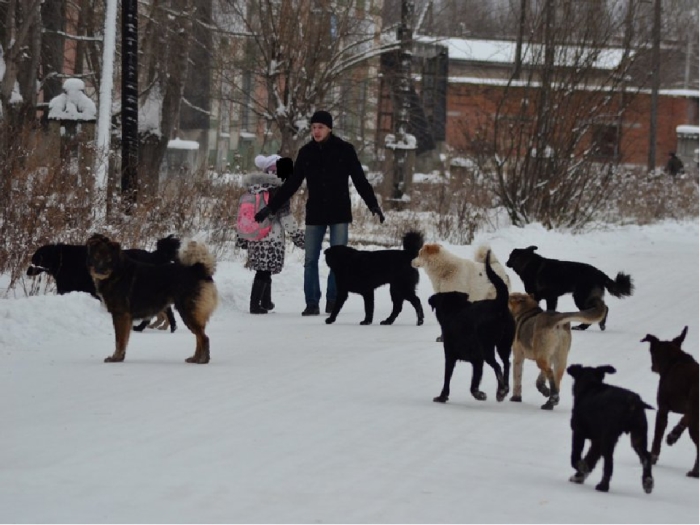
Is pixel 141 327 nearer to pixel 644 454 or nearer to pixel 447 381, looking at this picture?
pixel 447 381

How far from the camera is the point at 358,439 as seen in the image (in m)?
7.56

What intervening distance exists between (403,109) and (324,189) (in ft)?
54.3

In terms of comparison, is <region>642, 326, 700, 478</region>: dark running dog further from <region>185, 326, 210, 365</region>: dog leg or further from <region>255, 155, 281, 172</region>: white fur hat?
<region>255, 155, 281, 172</region>: white fur hat

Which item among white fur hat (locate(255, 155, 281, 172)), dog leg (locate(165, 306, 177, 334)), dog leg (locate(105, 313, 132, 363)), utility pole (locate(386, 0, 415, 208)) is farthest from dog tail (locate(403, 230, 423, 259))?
utility pole (locate(386, 0, 415, 208))

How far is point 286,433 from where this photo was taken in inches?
301

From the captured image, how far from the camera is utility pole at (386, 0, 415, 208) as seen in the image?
1151 inches

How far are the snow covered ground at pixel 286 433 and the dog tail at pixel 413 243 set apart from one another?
0.75 meters

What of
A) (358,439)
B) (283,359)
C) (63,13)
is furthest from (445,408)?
(63,13)

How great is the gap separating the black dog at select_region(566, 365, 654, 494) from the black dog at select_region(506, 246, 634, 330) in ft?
21.0

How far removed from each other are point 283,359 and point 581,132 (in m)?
16.5

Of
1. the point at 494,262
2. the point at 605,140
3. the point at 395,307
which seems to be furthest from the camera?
the point at 605,140

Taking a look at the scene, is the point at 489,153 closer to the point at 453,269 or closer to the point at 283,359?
the point at 453,269

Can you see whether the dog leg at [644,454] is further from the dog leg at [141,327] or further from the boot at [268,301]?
the boot at [268,301]

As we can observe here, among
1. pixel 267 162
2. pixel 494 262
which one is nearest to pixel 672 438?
pixel 494 262
